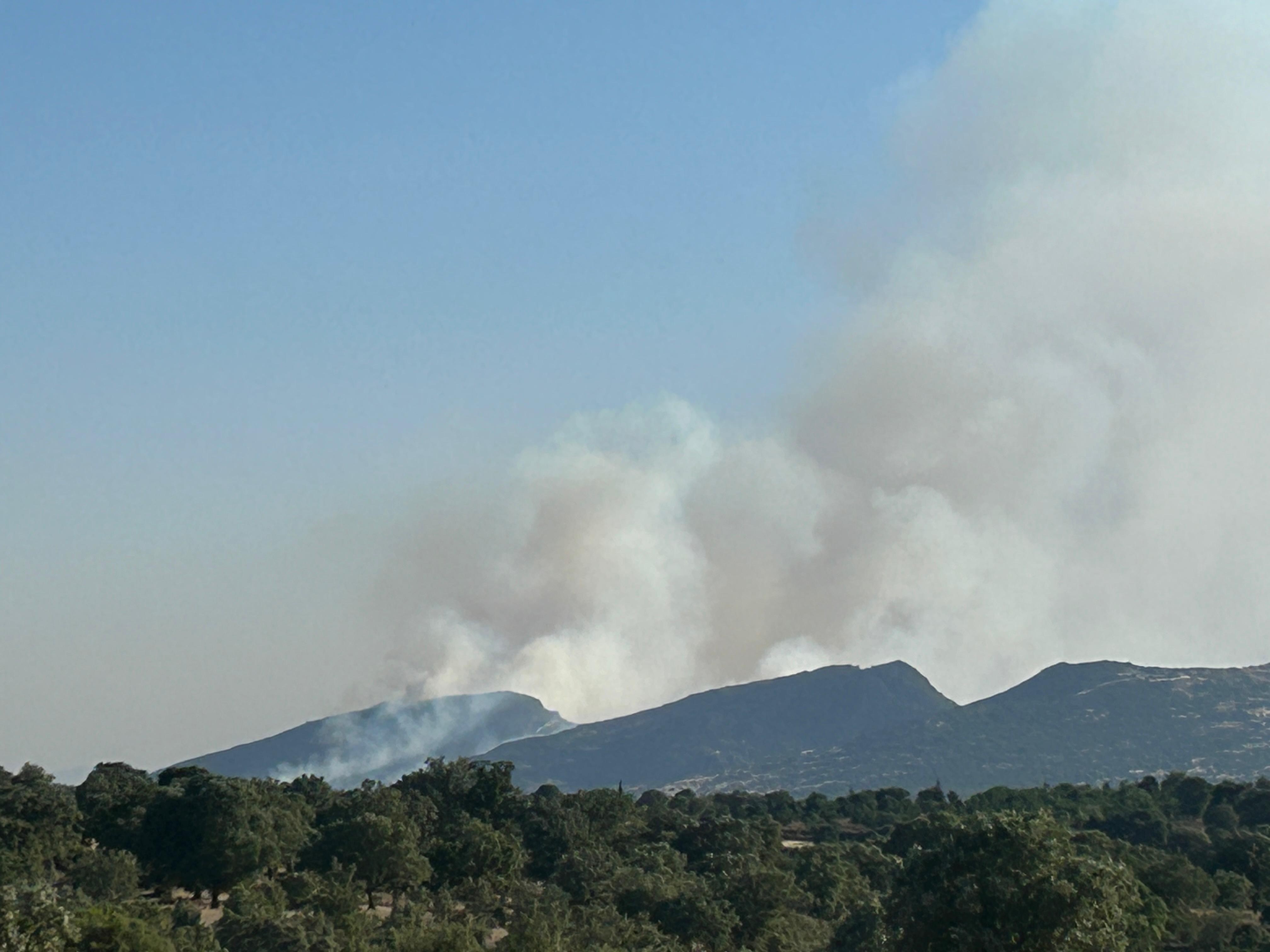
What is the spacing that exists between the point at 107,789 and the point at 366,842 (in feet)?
134

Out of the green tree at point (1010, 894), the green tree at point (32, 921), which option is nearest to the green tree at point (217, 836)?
the green tree at point (32, 921)

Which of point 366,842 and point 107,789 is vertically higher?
point 107,789

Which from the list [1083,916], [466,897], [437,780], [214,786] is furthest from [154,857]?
[1083,916]

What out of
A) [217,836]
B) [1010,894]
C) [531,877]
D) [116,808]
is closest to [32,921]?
[1010,894]

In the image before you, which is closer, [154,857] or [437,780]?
[154,857]

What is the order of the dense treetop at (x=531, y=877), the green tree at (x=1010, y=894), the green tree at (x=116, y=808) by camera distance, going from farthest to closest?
the green tree at (x=116, y=808) < the dense treetop at (x=531, y=877) < the green tree at (x=1010, y=894)

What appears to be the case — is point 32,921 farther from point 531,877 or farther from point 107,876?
point 531,877

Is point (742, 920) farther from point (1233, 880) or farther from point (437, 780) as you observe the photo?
point (437, 780)

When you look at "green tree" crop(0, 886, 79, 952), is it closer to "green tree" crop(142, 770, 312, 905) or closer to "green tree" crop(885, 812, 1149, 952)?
"green tree" crop(885, 812, 1149, 952)

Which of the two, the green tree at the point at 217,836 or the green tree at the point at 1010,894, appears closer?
the green tree at the point at 1010,894

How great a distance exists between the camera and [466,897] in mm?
127000

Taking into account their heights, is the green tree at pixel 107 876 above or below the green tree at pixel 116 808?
below

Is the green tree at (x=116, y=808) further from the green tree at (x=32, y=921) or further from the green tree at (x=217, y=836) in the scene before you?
the green tree at (x=32, y=921)

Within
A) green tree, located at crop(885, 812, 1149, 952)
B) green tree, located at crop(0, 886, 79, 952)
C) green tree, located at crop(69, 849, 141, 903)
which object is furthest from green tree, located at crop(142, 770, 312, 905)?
green tree, located at crop(885, 812, 1149, 952)
